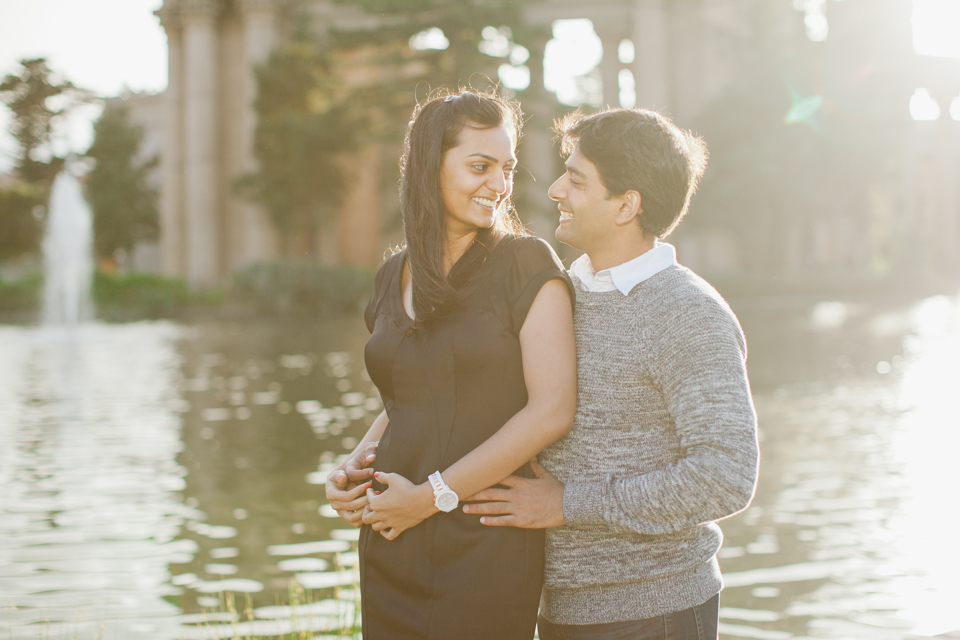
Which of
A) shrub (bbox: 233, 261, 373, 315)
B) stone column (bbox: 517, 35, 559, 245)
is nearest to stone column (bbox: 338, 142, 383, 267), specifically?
stone column (bbox: 517, 35, 559, 245)

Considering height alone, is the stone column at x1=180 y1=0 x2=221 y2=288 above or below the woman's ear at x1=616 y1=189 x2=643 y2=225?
above

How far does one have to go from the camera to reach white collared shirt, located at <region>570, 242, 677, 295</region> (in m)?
2.29

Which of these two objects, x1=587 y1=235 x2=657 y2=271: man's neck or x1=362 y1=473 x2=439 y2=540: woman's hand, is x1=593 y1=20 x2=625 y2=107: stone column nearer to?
x1=587 y1=235 x2=657 y2=271: man's neck

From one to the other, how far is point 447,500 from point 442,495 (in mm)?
18

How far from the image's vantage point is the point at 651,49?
131ft

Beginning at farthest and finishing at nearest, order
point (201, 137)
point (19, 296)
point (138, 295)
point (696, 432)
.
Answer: point (201, 137) < point (138, 295) < point (19, 296) < point (696, 432)

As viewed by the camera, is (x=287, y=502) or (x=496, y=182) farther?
(x=287, y=502)

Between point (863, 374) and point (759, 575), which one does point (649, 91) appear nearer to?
point (863, 374)

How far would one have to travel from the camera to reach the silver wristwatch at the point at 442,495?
228cm

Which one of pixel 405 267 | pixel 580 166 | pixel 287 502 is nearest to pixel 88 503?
pixel 287 502

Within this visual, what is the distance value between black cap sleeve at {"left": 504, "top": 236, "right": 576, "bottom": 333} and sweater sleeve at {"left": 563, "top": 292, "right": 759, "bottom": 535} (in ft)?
0.95

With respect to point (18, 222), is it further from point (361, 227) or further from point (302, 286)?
point (302, 286)

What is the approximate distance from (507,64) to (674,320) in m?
29.8

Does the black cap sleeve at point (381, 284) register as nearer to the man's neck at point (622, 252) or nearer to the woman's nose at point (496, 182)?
the woman's nose at point (496, 182)
